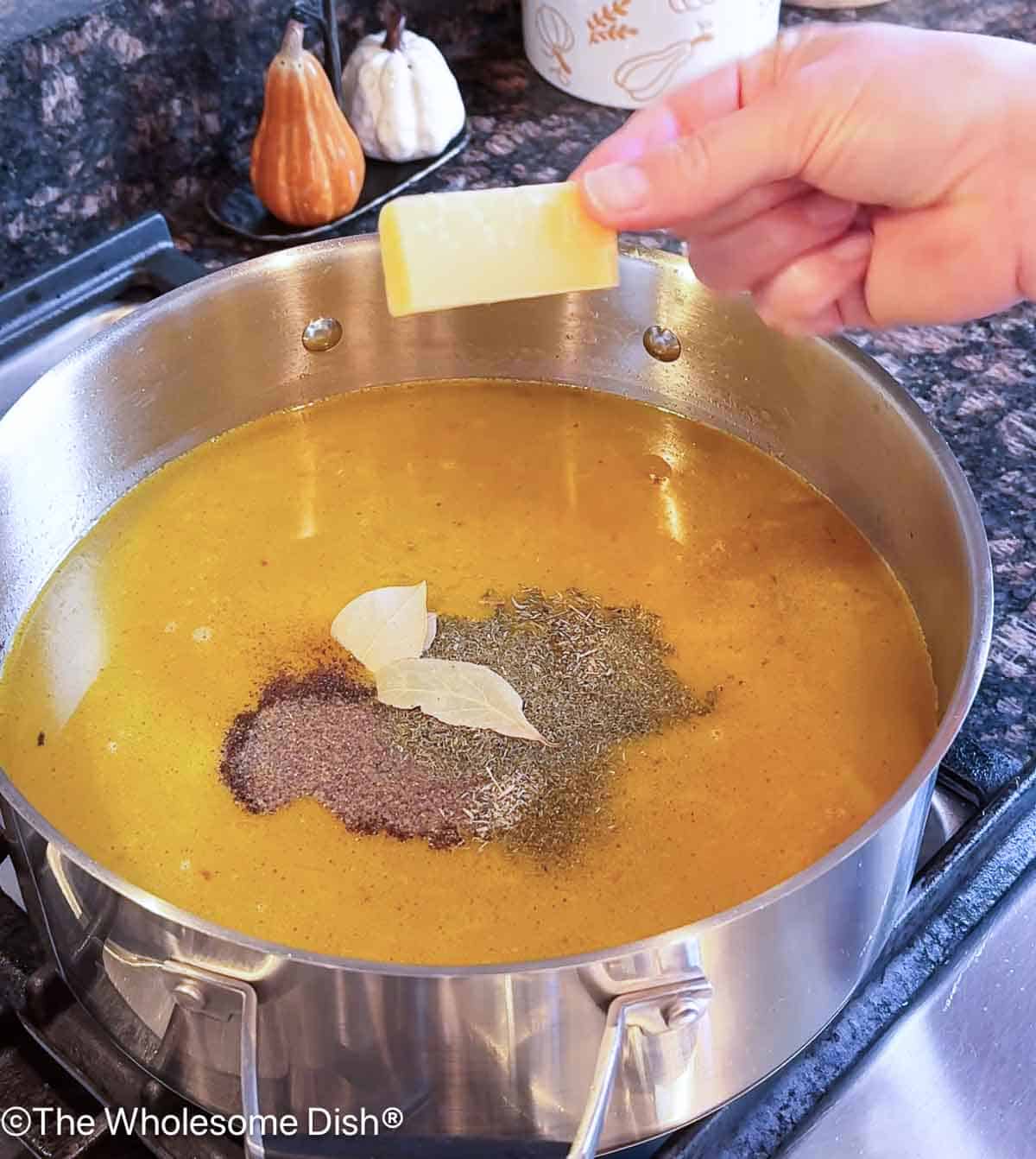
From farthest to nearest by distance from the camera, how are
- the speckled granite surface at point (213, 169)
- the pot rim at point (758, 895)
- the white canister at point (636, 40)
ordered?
the white canister at point (636, 40) → the speckled granite surface at point (213, 169) → the pot rim at point (758, 895)

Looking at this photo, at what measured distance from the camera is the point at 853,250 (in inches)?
37.3

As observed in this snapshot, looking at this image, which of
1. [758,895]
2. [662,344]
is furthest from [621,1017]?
[662,344]

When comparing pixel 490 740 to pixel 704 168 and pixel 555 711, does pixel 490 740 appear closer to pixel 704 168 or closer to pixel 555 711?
pixel 555 711

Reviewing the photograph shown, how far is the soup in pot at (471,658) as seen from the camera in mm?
912

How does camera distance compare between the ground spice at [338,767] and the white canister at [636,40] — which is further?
the white canister at [636,40]

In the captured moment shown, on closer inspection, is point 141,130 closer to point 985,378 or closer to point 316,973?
point 985,378

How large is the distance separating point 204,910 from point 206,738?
153 mm

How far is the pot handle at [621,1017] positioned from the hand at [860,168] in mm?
460

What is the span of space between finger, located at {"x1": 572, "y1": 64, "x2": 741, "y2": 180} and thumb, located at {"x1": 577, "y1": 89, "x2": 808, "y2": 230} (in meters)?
0.04

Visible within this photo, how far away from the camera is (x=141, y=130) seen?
130 cm

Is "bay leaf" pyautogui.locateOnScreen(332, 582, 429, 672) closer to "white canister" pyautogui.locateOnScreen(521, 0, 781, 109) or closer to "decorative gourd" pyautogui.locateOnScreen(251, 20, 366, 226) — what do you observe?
"decorative gourd" pyautogui.locateOnScreen(251, 20, 366, 226)

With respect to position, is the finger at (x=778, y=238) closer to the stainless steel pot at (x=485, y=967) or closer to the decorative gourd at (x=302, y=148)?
the stainless steel pot at (x=485, y=967)

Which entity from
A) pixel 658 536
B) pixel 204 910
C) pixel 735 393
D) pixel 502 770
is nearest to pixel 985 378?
pixel 735 393

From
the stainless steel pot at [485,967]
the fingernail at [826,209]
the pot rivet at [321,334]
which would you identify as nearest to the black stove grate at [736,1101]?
the stainless steel pot at [485,967]
